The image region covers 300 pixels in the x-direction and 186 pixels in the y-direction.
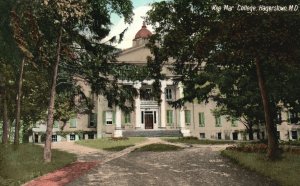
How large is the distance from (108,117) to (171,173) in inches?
1335

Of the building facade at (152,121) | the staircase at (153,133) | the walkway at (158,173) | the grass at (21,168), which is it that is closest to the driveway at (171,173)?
the walkway at (158,173)

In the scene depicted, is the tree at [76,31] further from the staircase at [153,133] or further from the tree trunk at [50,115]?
the staircase at [153,133]

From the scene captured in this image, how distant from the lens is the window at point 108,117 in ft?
162

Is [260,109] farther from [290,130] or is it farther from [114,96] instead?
[290,130]

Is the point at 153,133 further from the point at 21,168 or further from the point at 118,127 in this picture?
the point at 21,168

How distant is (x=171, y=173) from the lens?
16.0m

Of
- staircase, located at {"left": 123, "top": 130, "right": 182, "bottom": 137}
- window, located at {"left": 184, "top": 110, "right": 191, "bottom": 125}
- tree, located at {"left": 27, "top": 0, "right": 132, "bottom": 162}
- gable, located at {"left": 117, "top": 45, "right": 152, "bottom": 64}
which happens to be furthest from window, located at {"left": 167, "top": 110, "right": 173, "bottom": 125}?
tree, located at {"left": 27, "top": 0, "right": 132, "bottom": 162}

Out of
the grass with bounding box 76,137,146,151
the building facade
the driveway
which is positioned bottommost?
the driveway

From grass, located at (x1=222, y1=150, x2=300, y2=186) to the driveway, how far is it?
0.37 m

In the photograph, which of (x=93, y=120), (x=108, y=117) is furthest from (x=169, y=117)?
(x=93, y=120)

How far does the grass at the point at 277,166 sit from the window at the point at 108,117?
30360mm

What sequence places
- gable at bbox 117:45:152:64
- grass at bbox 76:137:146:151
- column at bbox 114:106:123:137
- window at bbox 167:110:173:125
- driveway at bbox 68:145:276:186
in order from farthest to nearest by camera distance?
gable at bbox 117:45:152:64, window at bbox 167:110:173:125, column at bbox 114:106:123:137, grass at bbox 76:137:146:151, driveway at bbox 68:145:276:186

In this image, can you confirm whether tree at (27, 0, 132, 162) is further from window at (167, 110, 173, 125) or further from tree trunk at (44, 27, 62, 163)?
window at (167, 110, 173, 125)

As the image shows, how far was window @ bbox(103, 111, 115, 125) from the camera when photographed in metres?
49.2
